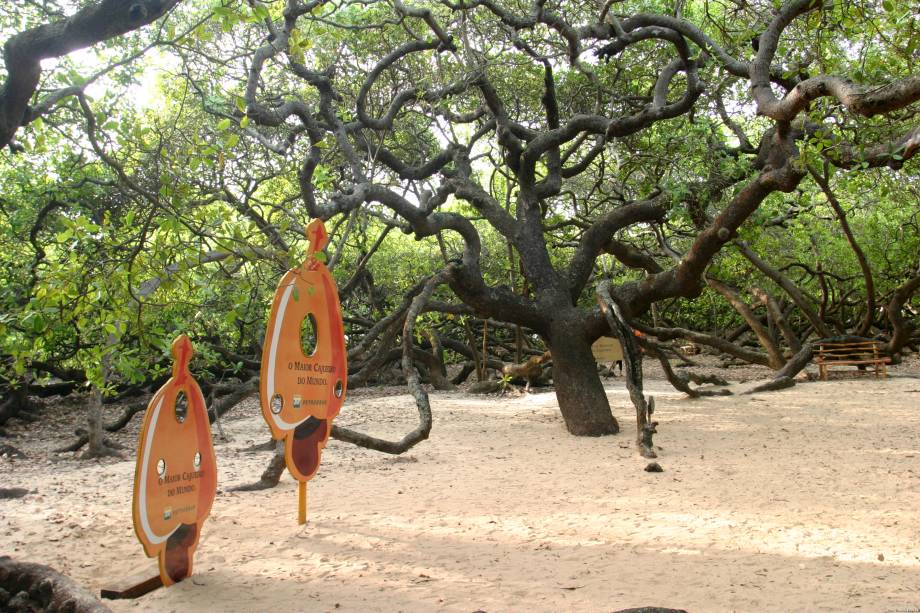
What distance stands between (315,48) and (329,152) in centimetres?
157

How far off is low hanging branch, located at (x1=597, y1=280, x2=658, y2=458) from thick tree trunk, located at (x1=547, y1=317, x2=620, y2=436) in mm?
561

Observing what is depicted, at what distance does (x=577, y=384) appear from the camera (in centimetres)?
794

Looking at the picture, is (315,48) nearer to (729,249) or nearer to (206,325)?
(206,325)

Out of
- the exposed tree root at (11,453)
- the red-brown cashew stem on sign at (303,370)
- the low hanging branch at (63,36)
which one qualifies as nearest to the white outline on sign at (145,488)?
the red-brown cashew stem on sign at (303,370)

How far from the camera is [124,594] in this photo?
132 inches

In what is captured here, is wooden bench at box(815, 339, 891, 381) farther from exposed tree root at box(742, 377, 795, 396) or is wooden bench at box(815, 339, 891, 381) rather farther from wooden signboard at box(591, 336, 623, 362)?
wooden signboard at box(591, 336, 623, 362)

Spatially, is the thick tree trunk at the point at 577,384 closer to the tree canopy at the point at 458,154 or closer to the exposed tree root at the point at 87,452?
the tree canopy at the point at 458,154

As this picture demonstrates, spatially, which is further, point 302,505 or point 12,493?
point 12,493

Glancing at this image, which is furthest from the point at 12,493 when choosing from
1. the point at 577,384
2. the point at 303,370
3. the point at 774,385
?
the point at 774,385

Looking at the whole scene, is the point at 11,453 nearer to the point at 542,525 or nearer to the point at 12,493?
the point at 12,493

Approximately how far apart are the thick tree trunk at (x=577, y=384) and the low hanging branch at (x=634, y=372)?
561mm

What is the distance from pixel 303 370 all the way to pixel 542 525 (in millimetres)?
1911

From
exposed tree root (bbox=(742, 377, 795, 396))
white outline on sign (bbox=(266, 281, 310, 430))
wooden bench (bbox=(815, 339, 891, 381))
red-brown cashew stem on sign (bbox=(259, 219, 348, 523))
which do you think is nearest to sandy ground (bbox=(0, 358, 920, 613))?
red-brown cashew stem on sign (bbox=(259, 219, 348, 523))

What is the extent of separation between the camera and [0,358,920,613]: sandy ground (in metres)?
3.26
